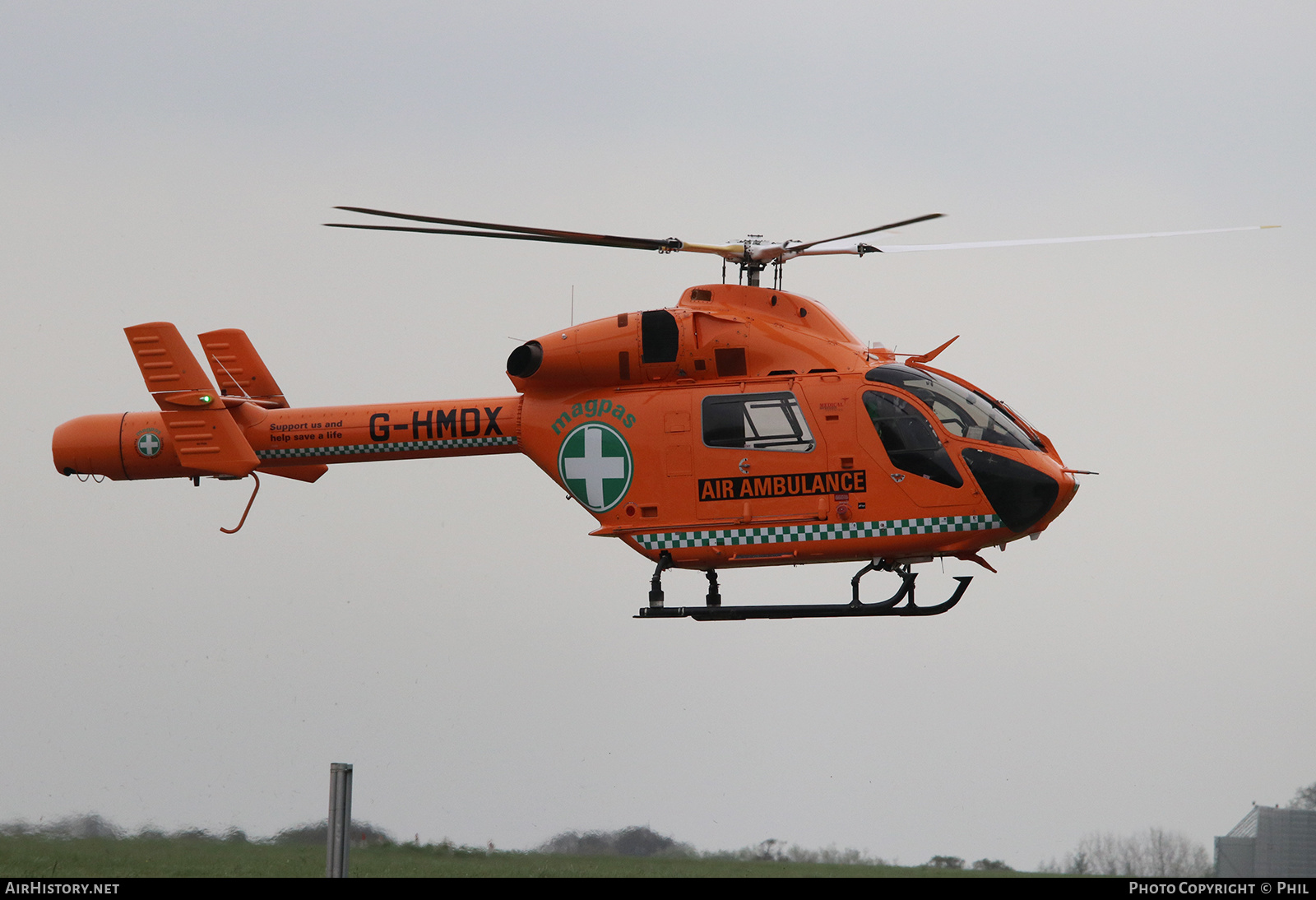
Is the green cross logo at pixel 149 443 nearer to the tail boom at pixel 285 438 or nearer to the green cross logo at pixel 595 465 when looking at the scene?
the tail boom at pixel 285 438

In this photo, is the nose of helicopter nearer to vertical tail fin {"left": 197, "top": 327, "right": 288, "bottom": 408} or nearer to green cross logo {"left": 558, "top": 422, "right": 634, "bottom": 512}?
green cross logo {"left": 558, "top": 422, "right": 634, "bottom": 512}

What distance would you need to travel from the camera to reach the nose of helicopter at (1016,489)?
13969 mm

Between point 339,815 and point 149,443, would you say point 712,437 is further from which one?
point 149,443

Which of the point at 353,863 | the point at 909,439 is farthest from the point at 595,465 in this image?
the point at 353,863

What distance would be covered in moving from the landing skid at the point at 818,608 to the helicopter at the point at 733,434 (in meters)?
0.02

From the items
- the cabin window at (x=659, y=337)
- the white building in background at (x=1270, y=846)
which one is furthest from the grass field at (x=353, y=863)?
the cabin window at (x=659, y=337)

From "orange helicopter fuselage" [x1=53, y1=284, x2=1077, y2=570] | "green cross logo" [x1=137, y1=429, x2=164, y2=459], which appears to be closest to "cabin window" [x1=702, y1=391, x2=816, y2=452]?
"orange helicopter fuselage" [x1=53, y1=284, x2=1077, y2=570]

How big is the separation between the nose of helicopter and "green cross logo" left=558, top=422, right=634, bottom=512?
3423mm

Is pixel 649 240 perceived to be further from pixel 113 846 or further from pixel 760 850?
pixel 113 846

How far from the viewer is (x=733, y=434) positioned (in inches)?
575

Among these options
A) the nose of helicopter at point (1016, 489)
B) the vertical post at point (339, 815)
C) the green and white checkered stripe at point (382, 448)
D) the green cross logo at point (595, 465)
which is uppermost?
the green and white checkered stripe at point (382, 448)

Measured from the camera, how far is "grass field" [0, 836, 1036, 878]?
1647cm
